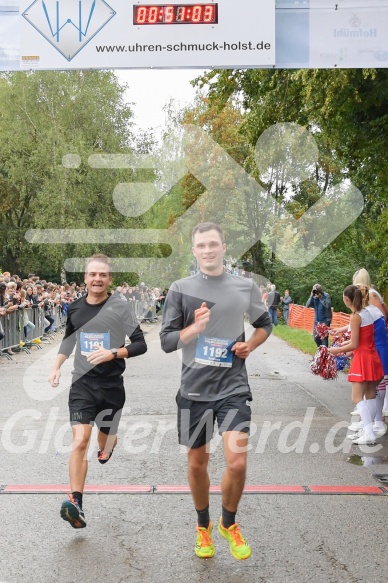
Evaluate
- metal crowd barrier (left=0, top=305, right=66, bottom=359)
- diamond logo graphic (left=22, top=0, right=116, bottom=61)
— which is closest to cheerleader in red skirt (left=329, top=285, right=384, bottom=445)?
diamond logo graphic (left=22, top=0, right=116, bottom=61)

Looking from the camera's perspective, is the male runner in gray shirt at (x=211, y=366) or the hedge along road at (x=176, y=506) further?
the male runner in gray shirt at (x=211, y=366)

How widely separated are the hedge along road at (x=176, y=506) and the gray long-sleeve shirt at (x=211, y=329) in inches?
37.3

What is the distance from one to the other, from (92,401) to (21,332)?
15108 millimetres

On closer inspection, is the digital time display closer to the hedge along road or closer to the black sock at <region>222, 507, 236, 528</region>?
the hedge along road

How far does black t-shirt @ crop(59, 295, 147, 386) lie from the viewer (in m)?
5.95

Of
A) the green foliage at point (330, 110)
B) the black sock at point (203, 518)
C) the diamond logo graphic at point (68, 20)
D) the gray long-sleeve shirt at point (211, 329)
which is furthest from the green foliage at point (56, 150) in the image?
the black sock at point (203, 518)

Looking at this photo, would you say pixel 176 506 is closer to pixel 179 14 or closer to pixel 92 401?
pixel 92 401

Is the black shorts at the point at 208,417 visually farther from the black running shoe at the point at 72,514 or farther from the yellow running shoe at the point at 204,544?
the black running shoe at the point at 72,514

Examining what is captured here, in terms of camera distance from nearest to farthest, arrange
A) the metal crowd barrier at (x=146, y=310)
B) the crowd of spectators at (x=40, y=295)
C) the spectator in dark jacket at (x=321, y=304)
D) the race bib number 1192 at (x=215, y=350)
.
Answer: the race bib number 1192 at (x=215, y=350)
the spectator in dark jacket at (x=321, y=304)
the crowd of spectators at (x=40, y=295)
the metal crowd barrier at (x=146, y=310)

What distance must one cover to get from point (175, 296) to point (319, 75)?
20.5 ft

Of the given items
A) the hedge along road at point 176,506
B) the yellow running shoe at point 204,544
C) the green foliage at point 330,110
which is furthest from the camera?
the green foliage at point 330,110

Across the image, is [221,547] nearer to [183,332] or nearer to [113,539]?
[113,539]

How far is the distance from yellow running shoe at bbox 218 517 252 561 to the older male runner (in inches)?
48.0

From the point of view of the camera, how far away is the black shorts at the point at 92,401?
580 cm
